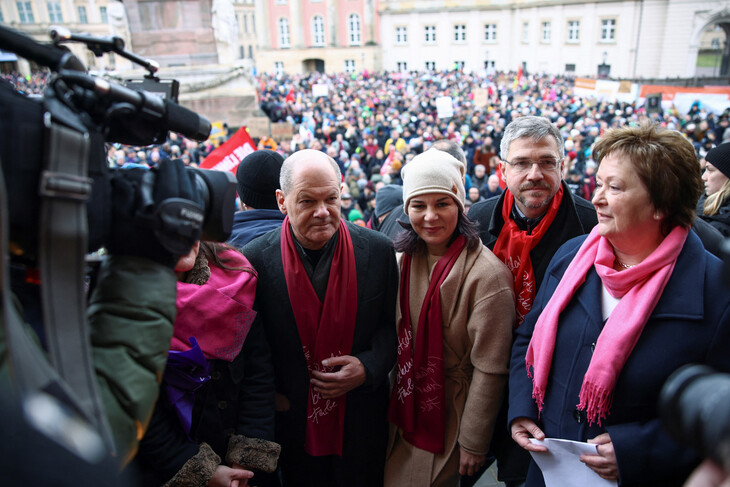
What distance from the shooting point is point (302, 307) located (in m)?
2.21

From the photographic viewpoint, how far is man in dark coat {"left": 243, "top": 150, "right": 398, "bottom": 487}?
2.20 m

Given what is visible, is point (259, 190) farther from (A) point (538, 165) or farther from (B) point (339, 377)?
(A) point (538, 165)

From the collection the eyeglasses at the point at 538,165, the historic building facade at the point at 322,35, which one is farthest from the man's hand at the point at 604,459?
the historic building facade at the point at 322,35

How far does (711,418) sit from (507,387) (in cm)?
151

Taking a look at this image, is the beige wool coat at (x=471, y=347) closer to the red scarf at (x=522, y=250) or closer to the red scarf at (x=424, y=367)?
the red scarf at (x=424, y=367)

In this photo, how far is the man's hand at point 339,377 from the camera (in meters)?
2.19

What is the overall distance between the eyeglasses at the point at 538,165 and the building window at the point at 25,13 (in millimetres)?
62800

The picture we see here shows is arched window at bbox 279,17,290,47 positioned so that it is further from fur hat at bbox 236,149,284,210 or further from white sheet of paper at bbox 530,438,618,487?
white sheet of paper at bbox 530,438,618,487

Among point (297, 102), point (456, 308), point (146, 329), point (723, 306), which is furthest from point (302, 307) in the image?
point (297, 102)

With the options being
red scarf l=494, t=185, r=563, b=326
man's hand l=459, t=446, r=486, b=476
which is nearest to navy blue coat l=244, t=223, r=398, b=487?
man's hand l=459, t=446, r=486, b=476

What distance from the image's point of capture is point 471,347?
2252mm

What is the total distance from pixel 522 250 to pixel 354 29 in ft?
160

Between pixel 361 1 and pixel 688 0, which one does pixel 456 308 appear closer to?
pixel 688 0

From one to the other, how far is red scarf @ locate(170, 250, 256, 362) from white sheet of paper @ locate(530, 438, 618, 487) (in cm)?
128
